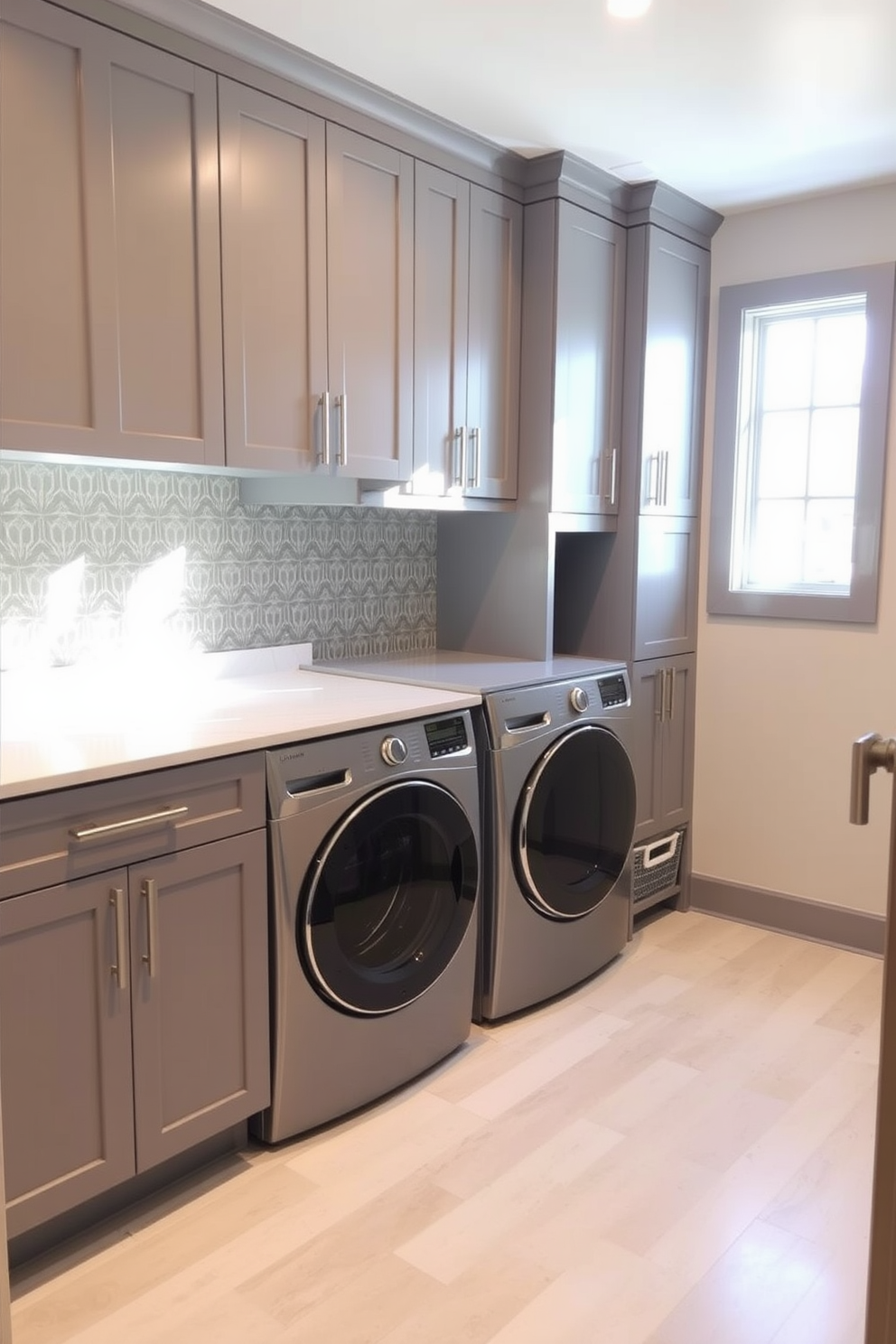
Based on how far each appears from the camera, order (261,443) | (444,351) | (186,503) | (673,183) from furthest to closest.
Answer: (673,183)
(444,351)
(186,503)
(261,443)

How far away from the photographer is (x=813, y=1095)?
7.96ft

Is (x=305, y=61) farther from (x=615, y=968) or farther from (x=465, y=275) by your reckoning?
(x=615, y=968)

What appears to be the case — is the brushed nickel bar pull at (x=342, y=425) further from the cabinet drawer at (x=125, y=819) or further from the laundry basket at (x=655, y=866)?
A: the laundry basket at (x=655, y=866)

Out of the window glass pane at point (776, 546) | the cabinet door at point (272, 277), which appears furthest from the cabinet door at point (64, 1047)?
the window glass pane at point (776, 546)

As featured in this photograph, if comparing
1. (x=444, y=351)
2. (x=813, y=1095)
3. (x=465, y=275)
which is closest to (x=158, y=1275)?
(x=813, y=1095)

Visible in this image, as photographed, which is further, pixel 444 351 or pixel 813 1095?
pixel 444 351

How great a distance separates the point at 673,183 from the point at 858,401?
0.88 metres

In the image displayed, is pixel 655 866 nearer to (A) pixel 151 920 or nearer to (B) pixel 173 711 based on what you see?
(B) pixel 173 711

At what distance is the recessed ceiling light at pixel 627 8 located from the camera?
2.02 meters

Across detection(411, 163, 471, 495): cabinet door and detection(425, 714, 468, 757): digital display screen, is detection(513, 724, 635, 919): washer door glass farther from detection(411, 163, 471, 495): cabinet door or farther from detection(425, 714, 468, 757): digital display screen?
detection(411, 163, 471, 495): cabinet door

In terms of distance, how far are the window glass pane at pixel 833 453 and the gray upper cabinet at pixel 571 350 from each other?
2.29ft

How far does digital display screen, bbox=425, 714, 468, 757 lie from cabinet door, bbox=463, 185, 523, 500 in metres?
0.76

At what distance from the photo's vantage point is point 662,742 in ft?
11.3

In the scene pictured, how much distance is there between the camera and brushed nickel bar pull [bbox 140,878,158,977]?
1.83 m
